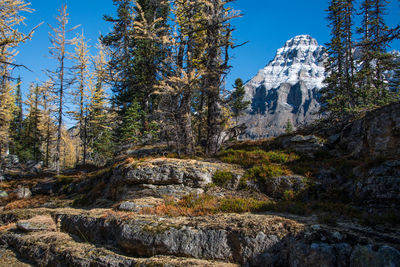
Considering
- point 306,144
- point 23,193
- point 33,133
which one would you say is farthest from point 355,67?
point 33,133

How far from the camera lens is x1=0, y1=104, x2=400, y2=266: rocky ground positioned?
5102 millimetres

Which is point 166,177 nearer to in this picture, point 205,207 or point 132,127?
point 205,207

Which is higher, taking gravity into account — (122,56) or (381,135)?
(122,56)

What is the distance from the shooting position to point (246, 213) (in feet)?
23.6

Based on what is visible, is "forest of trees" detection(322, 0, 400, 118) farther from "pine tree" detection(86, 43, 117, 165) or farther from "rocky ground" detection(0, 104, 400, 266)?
"pine tree" detection(86, 43, 117, 165)

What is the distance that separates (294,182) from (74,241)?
812 centimetres

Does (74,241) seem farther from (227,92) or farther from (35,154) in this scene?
(35,154)

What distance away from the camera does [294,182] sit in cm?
877

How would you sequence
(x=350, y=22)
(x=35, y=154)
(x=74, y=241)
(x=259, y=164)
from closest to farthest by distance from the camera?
(x=74, y=241) < (x=259, y=164) < (x=350, y=22) < (x=35, y=154)

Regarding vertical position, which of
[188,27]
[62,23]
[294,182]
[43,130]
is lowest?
[294,182]

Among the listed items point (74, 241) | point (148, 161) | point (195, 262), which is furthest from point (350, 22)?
point (74, 241)

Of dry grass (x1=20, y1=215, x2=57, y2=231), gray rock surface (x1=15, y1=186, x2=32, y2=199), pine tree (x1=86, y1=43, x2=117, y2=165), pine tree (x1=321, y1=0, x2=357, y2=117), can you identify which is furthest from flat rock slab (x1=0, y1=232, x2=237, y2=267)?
pine tree (x1=321, y1=0, x2=357, y2=117)

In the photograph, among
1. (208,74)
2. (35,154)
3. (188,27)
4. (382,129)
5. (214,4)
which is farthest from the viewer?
(35,154)

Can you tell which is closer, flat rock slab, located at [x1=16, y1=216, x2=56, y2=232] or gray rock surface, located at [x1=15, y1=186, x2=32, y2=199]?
flat rock slab, located at [x1=16, y1=216, x2=56, y2=232]
